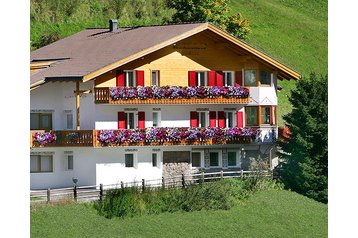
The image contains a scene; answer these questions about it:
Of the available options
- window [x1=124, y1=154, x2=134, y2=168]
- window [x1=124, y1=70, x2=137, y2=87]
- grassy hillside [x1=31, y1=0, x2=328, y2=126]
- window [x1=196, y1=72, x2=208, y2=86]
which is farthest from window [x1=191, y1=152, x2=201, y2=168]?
grassy hillside [x1=31, y1=0, x2=328, y2=126]

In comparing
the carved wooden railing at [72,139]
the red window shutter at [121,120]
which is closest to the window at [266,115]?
the red window shutter at [121,120]

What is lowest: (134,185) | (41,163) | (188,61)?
(134,185)

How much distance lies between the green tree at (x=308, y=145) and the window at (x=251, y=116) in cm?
235

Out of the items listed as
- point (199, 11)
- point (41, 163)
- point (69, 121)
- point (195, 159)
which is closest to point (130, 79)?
point (69, 121)

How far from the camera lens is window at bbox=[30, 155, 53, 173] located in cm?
6331

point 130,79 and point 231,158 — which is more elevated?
point 130,79

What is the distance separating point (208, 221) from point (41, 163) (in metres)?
9.58

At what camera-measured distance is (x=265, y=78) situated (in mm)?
68938

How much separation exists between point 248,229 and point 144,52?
996 cm

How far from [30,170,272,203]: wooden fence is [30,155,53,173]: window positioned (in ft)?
6.64

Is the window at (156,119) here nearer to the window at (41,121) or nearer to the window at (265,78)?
the window at (41,121)

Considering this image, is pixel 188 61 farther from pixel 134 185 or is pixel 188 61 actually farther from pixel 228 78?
pixel 134 185
